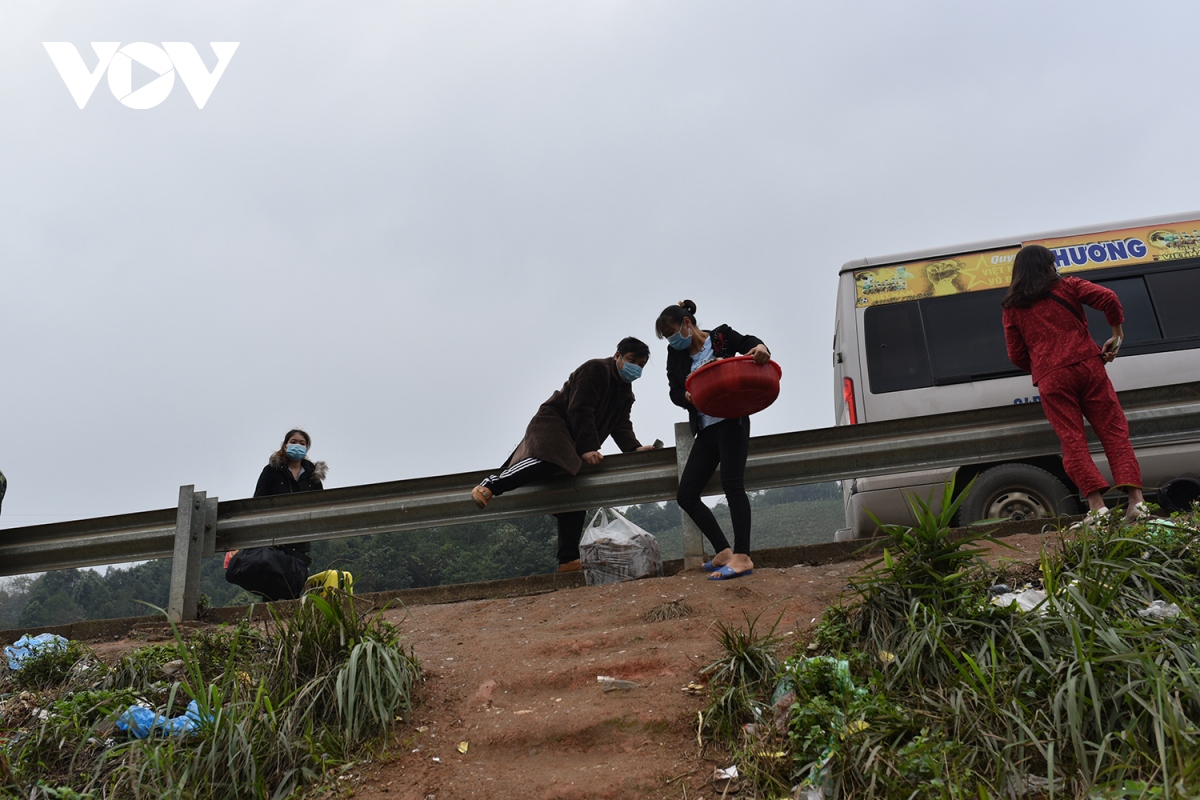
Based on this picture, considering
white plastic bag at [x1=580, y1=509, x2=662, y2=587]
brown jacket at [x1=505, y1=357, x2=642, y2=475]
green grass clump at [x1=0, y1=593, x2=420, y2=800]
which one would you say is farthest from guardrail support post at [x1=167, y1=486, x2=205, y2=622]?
white plastic bag at [x1=580, y1=509, x2=662, y2=587]

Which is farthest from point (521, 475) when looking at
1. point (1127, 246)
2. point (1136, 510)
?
point (1127, 246)

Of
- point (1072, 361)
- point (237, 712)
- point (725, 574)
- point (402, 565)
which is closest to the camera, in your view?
point (237, 712)

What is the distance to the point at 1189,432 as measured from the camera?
17.3 feet

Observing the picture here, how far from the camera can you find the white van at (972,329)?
638 centimetres

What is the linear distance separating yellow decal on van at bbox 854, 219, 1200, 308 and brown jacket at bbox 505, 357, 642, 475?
7.80ft

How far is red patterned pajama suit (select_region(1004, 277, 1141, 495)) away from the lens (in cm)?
471

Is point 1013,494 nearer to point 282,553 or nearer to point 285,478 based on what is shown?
point 282,553

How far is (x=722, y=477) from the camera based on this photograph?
16.4ft

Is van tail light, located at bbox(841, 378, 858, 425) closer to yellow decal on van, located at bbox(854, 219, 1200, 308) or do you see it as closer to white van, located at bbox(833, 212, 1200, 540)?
white van, located at bbox(833, 212, 1200, 540)

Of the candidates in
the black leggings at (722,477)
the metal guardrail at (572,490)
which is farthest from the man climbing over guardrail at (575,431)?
the black leggings at (722,477)

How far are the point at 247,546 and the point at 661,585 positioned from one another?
2815 millimetres

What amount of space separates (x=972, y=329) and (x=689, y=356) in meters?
2.61

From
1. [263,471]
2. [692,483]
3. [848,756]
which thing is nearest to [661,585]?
[692,483]

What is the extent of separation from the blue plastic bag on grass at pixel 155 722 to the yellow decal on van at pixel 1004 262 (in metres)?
5.62
